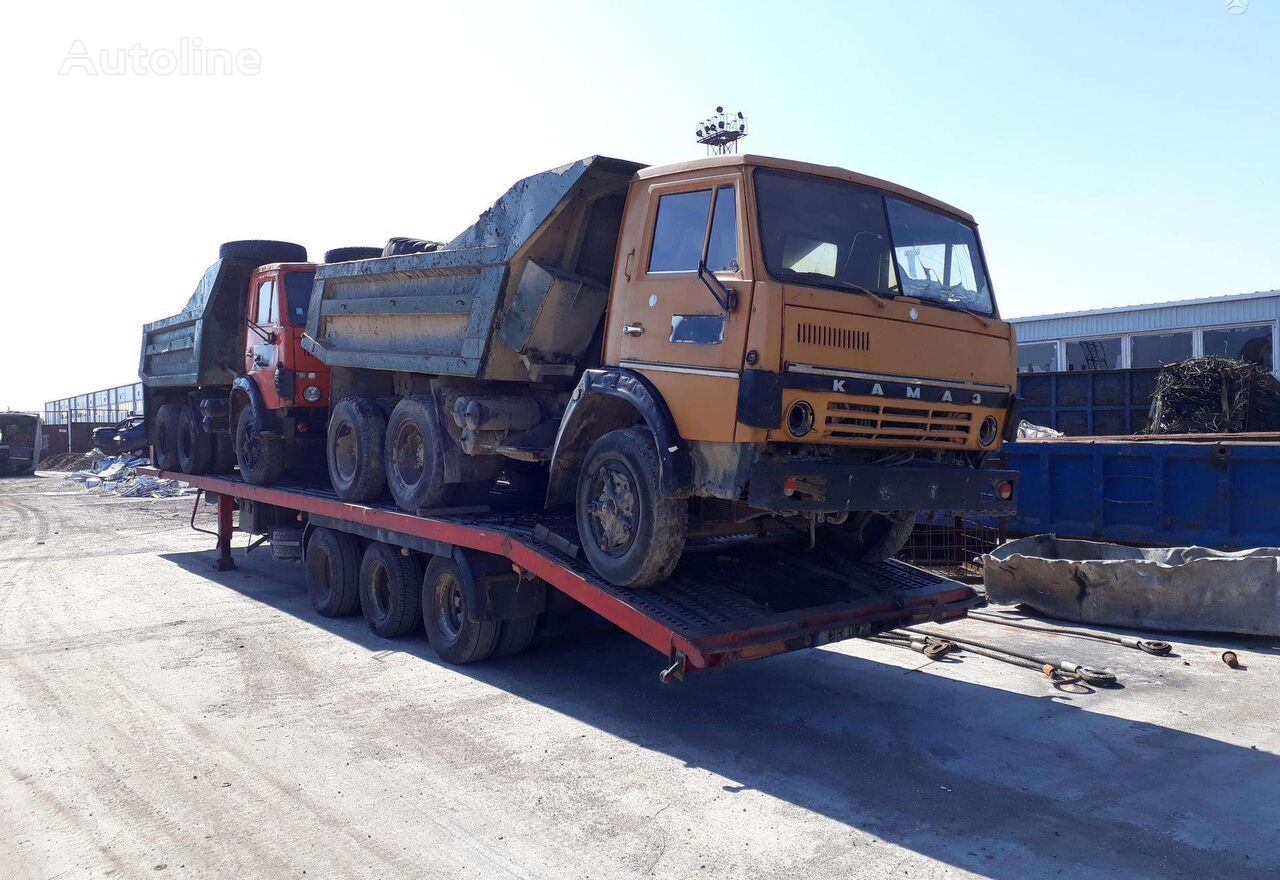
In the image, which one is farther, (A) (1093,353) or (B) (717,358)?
(A) (1093,353)

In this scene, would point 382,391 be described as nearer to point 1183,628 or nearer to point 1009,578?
point 1009,578

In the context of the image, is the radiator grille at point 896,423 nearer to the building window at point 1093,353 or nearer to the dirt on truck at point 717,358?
the dirt on truck at point 717,358

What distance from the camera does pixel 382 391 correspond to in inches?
375

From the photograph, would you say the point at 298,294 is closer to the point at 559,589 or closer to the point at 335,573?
the point at 335,573

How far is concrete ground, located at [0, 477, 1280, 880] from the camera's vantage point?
14.2 feet

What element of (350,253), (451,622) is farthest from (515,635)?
(350,253)

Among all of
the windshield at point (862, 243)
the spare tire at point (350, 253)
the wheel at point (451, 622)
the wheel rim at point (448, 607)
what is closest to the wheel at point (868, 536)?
the windshield at point (862, 243)

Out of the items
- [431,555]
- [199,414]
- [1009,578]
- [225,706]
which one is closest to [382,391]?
[431,555]

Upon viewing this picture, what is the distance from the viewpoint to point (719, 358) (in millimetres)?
5438

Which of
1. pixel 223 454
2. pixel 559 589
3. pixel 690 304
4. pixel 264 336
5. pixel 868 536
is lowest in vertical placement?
pixel 559 589

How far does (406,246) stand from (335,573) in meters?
3.15

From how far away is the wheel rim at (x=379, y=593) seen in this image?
8758 mm

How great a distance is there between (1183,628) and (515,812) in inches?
245

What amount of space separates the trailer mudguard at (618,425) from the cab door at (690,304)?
0.09m
